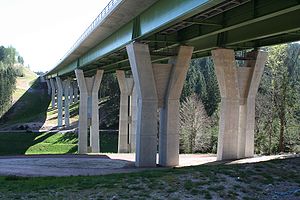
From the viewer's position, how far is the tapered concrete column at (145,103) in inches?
938

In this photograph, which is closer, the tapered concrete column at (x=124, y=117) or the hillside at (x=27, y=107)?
the tapered concrete column at (x=124, y=117)

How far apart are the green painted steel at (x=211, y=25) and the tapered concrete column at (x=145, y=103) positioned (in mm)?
1049

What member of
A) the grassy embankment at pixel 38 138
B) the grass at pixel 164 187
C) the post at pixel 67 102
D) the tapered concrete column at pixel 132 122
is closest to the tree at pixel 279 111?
the tapered concrete column at pixel 132 122

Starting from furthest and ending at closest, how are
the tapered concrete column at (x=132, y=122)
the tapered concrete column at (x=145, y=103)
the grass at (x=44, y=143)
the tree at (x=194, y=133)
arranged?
1. the grass at (x=44, y=143)
2. the tree at (x=194, y=133)
3. the tapered concrete column at (x=132, y=122)
4. the tapered concrete column at (x=145, y=103)

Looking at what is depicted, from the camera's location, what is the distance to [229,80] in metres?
26.3

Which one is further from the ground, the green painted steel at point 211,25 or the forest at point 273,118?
the green painted steel at point 211,25

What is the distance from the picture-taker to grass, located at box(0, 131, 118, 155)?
5569cm

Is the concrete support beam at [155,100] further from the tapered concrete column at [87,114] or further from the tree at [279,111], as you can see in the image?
the tapered concrete column at [87,114]

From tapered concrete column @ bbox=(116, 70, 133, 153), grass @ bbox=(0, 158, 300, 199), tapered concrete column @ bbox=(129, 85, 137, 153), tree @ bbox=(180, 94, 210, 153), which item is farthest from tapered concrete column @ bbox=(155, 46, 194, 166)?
tree @ bbox=(180, 94, 210, 153)

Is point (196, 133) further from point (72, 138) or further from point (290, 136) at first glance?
point (72, 138)

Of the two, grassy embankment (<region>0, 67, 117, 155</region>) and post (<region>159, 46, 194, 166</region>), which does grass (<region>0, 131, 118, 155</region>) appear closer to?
grassy embankment (<region>0, 67, 117, 155</region>)

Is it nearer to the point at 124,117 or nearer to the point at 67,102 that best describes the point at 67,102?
the point at 67,102

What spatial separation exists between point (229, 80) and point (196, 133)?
2138 cm

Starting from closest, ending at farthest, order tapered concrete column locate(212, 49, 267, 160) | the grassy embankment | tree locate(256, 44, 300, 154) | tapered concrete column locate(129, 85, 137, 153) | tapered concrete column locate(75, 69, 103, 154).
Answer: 1. tapered concrete column locate(212, 49, 267, 160)
2. tree locate(256, 44, 300, 154)
3. tapered concrete column locate(129, 85, 137, 153)
4. tapered concrete column locate(75, 69, 103, 154)
5. the grassy embankment
